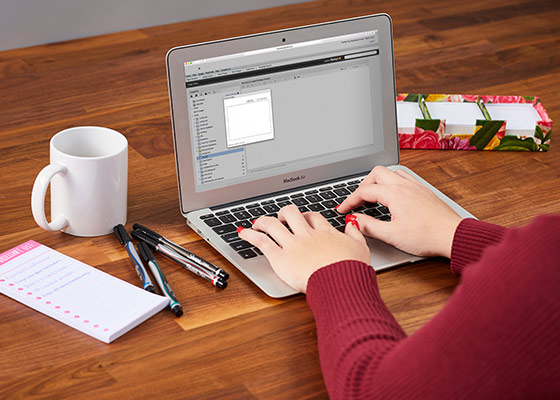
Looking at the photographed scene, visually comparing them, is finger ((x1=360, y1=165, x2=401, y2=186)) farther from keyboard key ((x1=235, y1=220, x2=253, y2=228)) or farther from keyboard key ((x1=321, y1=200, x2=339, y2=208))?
keyboard key ((x1=235, y1=220, x2=253, y2=228))

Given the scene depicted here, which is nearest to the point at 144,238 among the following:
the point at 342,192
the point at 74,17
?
the point at 342,192

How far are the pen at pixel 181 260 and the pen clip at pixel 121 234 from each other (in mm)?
15

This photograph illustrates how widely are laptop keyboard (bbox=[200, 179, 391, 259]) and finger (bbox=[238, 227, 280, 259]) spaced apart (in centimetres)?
2

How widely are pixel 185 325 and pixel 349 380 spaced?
0.86 feet

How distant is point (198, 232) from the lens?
1.16 metres

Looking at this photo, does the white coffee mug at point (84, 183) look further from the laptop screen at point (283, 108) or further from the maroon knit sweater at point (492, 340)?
the maroon knit sweater at point (492, 340)

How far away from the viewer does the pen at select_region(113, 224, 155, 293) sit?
1031 millimetres

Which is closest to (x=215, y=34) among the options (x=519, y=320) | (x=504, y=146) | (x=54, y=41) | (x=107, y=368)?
(x=54, y=41)

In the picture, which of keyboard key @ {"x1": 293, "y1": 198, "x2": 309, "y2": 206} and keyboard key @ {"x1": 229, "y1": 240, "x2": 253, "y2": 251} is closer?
keyboard key @ {"x1": 229, "y1": 240, "x2": 253, "y2": 251}

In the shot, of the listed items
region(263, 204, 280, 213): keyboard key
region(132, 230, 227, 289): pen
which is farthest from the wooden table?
region(263, 204, 280, 213): keyboard key

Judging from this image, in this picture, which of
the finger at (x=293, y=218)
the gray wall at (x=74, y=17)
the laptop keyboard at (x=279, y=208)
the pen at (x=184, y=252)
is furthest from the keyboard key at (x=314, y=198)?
the gray wall at (x=74, y=17)

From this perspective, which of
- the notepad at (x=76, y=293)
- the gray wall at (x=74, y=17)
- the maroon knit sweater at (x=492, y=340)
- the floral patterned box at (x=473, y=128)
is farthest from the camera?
the gray wall at (x=74, y=17)

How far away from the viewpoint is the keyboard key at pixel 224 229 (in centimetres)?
114

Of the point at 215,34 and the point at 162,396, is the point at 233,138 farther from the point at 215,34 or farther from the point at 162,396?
the point at 215,34
